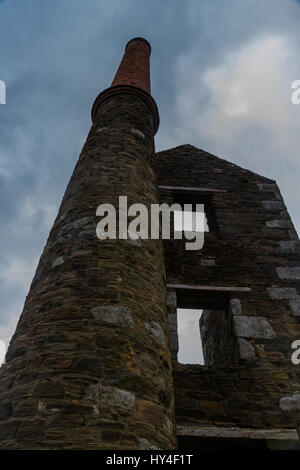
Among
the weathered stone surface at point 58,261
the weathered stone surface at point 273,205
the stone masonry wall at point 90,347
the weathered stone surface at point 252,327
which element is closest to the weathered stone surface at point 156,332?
the stone masonry wall at point 90,347

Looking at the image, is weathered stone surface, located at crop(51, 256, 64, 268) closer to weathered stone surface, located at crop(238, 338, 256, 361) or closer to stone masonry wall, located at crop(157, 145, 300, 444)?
stone masonry wall, located at crop(157, 145, 300, 444)

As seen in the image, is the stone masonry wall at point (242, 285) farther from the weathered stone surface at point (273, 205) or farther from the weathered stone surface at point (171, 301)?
the weathered stone surface at point (171, 301)

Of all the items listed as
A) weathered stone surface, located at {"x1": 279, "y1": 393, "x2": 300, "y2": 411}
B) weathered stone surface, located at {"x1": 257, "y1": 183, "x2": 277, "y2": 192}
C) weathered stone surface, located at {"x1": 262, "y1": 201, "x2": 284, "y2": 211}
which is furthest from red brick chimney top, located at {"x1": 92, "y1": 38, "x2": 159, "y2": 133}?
weathered stone surface, located at {"x1": 279, "y1": 393, "x2": 300, "y2": 411}

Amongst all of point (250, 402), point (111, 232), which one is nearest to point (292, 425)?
point (250, 402)

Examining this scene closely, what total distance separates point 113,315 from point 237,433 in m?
2.32

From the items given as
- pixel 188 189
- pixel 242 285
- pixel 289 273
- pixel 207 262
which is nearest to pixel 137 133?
pixel 188 189

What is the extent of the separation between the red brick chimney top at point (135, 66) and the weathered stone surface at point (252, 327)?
5481 mm

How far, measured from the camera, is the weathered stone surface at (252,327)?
211 inches

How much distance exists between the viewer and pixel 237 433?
14.0 ft

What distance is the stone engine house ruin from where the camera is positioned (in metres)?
2.75

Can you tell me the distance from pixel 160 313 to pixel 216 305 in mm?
2513

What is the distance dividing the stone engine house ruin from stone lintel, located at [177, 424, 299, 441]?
12mm

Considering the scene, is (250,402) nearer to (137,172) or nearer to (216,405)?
(216,405)

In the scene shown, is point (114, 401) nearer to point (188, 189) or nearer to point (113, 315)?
point (113, 315)
